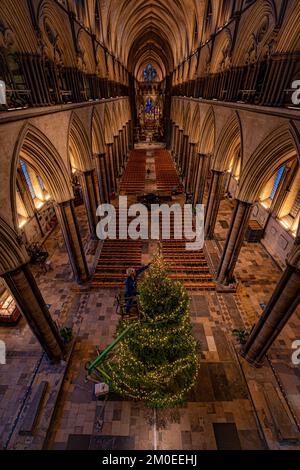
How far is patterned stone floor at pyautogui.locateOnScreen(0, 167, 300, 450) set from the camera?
648 cm

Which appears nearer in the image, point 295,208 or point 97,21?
point 295,208

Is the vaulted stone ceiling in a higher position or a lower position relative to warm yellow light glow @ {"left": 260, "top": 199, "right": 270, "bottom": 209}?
higher

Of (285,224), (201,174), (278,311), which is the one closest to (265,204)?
(285,224)

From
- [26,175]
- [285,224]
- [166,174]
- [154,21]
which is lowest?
[166,174]

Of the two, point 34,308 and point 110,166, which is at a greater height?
point 34,308

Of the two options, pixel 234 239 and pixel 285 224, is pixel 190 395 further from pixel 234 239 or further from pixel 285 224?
pixel 285 224

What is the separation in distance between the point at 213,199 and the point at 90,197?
6659 mm

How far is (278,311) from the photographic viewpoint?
6.53 meters

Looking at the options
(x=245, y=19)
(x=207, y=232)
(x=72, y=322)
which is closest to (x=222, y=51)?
(x=245, y=19)

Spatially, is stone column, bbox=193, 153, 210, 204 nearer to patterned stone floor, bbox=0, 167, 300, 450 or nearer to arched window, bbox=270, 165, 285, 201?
arched window, bbox=270, 165, 285, 201

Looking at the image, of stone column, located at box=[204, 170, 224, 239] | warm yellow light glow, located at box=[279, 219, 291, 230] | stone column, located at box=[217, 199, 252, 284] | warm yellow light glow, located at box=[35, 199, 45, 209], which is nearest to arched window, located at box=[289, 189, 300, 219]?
warm yellow light glow, located at box=[279, 219, 291, 230]

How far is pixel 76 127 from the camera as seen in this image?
10273 mm

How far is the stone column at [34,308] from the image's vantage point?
6.14 meters

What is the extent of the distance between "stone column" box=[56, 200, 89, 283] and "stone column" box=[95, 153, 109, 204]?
7.43 m
